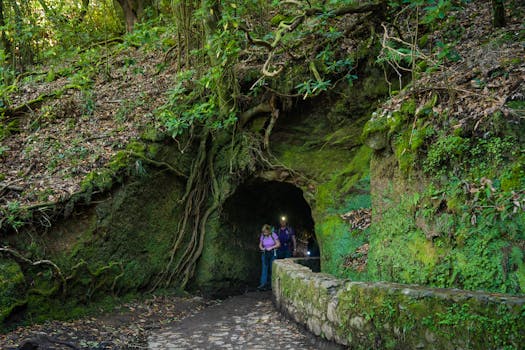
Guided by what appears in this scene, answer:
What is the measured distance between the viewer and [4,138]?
30.8ft

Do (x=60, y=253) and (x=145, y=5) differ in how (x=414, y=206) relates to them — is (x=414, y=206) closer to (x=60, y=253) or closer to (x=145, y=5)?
(x=60, y=253)

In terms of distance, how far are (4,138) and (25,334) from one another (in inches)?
206

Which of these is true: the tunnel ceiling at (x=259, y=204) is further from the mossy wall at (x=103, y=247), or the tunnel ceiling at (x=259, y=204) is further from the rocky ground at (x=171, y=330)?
the rocky ground at (x=171, y=330)

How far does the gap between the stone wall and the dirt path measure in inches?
12.2

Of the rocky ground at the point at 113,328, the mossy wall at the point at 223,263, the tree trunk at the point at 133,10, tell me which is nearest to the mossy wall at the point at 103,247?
the rocky ground at the point at 113,328

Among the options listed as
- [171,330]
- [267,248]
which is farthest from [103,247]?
[267,248]

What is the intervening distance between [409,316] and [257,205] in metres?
8.56

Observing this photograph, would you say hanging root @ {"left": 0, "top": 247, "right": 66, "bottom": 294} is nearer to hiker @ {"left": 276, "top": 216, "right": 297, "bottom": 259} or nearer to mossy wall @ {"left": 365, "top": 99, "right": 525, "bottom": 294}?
mossy wall @ {"left": 365, "top": 99, "right": 525, "bottom": 294}

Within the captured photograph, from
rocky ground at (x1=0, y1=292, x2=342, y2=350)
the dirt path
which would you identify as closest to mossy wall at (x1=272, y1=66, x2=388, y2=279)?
the dirt path

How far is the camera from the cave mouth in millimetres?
10875

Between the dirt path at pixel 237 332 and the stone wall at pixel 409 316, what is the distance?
311mm

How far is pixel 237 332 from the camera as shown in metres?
6.39

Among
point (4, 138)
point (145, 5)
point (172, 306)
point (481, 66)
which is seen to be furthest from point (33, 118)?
point (481, 66)

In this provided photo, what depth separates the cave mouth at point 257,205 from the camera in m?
10.9
